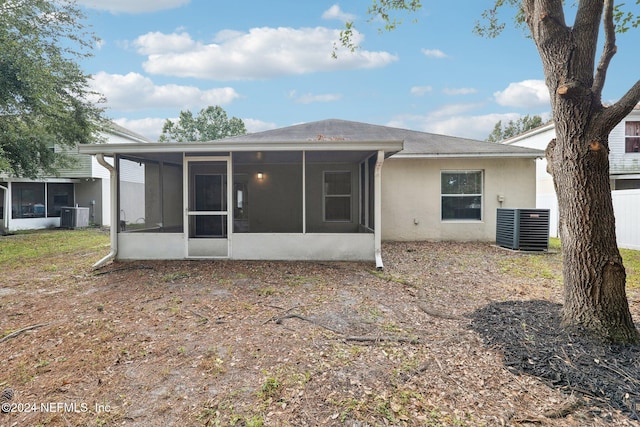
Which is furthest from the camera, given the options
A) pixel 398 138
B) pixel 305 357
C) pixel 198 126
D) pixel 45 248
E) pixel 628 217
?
pixel 198 126

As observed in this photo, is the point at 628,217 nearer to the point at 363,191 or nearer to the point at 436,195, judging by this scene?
the point at 436,195

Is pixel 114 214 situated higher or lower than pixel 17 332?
higher

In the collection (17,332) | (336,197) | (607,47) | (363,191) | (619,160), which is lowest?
(17,332)

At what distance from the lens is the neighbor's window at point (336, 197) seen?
1032 centimetres

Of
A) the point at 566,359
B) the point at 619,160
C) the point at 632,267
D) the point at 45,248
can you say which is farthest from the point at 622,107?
the point at 619,160

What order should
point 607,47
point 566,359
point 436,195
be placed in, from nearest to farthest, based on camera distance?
point 566,359, point 607,47, point 436,195

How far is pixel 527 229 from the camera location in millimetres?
8664

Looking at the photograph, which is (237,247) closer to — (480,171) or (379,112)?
(480,171)

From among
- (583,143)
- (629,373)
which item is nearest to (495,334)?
(629,373)

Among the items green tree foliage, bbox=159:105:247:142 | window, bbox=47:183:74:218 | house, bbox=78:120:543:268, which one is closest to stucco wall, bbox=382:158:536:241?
house, bbox=78:120:543:268

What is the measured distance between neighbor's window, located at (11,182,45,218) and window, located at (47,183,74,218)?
Answer: 0.86 ft

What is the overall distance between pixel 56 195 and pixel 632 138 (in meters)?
25.9

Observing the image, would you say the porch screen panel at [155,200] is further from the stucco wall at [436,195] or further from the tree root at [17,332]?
the stucco wall at [436,195]

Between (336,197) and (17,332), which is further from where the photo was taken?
(336,197)
